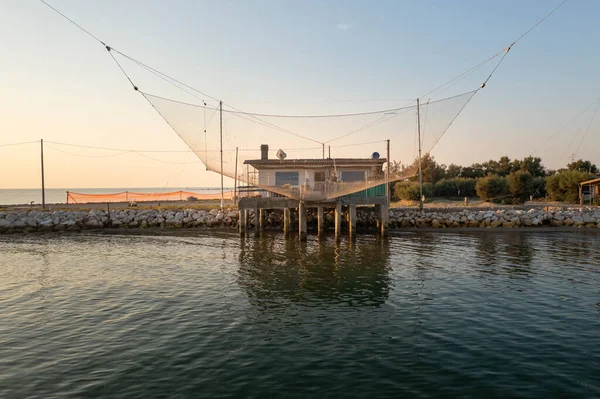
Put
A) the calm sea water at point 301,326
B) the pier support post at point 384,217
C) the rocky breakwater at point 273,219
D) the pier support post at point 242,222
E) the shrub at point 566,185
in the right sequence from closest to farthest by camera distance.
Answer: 1. the calm sea water at point 301,326
2. the pier support post at point 242,222
3. the pier support post at point 384,217
4. the rocky breakwater at point 273,219
5. the shrub at point 566,185

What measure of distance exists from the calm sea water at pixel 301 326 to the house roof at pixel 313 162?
1264 cm

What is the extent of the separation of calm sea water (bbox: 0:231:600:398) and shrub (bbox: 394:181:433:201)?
1138 inches

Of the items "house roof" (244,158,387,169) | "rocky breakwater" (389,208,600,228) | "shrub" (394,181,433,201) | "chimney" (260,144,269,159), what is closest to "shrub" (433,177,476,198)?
"shrub" (394,181,433,201)

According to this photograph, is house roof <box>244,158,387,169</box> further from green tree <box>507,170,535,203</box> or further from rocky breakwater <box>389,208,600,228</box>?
green tree <box>507,170,535,203</box>

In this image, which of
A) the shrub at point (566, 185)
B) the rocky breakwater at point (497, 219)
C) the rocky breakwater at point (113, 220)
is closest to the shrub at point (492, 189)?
the shrub at point (566, 185)

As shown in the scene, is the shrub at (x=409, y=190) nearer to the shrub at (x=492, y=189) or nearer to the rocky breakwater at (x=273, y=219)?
the shrub at (x=492, y=189)

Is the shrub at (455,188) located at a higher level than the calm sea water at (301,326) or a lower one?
higher

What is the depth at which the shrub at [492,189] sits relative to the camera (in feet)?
162

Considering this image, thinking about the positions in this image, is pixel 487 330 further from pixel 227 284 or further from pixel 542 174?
pixel 542 174

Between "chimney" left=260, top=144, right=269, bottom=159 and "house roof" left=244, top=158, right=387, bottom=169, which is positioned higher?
"chimney" left=260, top=144, right=269, bottom=159

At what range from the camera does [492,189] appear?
49281mm

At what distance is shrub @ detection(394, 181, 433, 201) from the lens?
1934 inches

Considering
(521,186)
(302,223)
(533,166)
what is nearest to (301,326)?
(302,223)

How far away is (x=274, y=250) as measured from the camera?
73.9 feet
